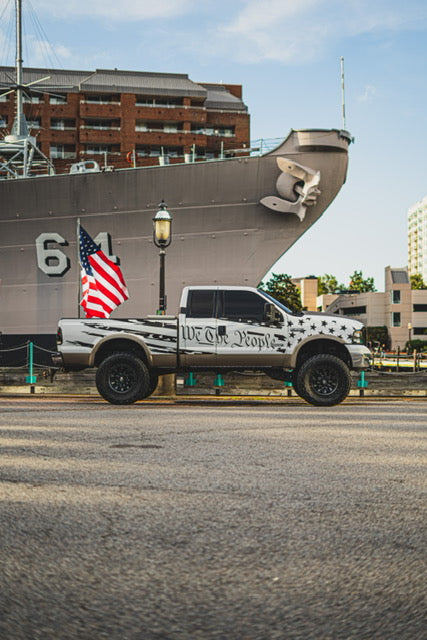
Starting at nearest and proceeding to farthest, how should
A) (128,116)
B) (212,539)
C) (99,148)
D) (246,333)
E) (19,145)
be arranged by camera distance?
1. (212,539)
2. (246,333)
3. (19,145)
4. (128,116)
5. (99,148)

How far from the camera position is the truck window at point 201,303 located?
12.1 meters

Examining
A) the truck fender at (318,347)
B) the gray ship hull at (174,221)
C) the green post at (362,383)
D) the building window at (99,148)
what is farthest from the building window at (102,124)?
the truck fender at (318,347)

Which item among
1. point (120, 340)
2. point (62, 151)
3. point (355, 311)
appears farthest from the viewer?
point (355, 311)

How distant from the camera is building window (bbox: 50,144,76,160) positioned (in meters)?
46.4

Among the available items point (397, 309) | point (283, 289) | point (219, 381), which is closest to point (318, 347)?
point (219, 381)

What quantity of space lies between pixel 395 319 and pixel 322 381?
80.6m

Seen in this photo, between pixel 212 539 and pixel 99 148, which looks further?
pixel 99 148

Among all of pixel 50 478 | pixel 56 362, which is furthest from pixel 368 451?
pixel 56 362

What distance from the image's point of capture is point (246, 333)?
12008 millimetres

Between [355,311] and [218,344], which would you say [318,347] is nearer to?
[218,344]

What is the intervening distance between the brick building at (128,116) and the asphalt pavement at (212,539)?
39.4 meters

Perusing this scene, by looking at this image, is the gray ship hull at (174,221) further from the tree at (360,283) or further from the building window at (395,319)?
the tree at (360,283)

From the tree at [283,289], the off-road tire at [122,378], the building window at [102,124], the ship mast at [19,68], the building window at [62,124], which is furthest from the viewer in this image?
the tree at [283,289]

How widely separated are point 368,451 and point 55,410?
18.4 feet
